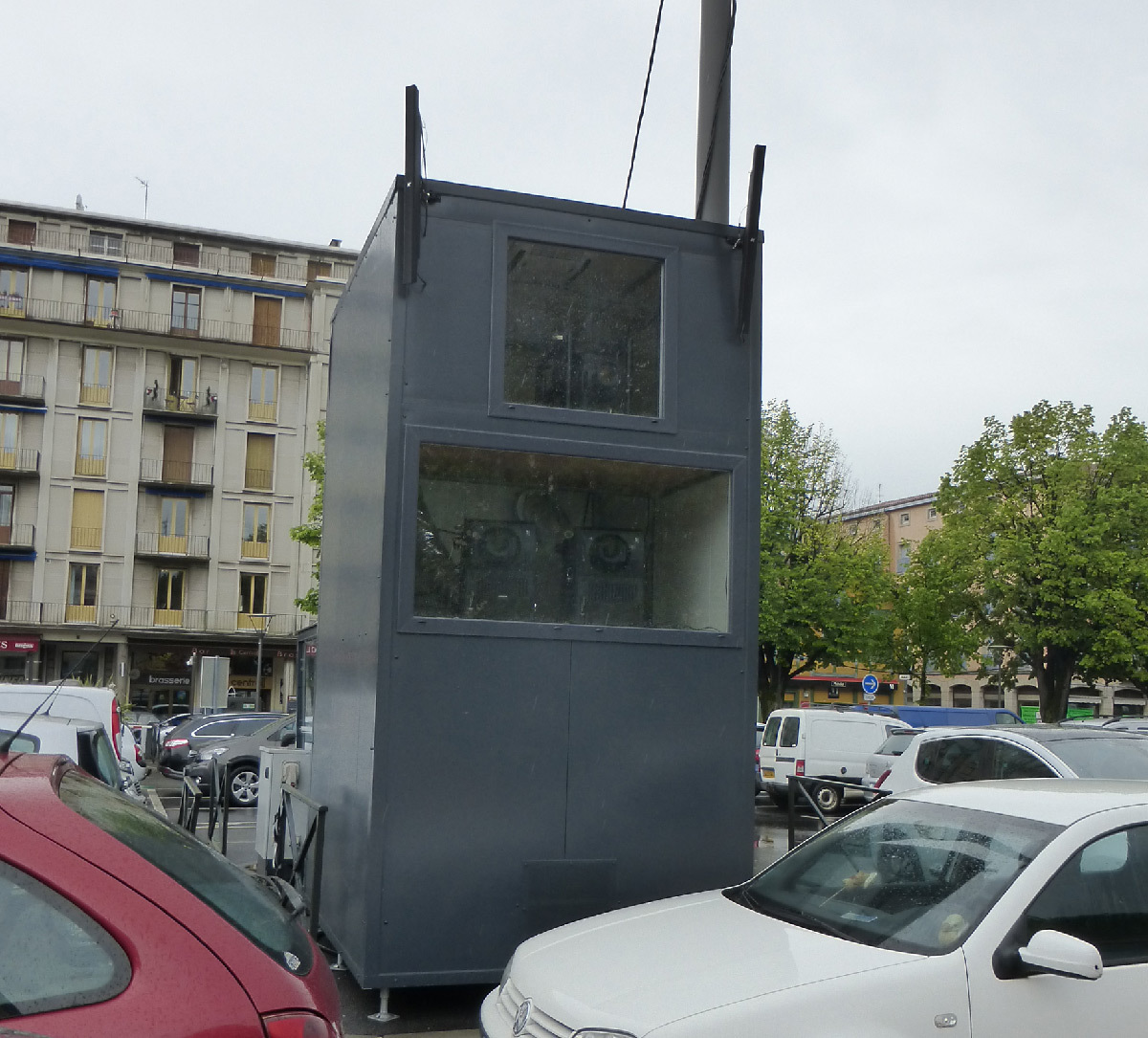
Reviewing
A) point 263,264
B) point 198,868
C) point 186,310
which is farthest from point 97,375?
point 198,868

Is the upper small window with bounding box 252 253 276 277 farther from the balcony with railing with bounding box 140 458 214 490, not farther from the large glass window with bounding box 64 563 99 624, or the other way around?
the large glass window with bounding box 64 563 99 624

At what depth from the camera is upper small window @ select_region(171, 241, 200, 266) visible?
50.9 metres

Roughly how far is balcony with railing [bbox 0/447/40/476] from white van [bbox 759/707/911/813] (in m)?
34.6


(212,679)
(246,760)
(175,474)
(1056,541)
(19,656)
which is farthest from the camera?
(175,474)

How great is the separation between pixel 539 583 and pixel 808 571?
33892mm

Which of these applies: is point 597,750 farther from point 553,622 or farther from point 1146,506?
point 1146,506

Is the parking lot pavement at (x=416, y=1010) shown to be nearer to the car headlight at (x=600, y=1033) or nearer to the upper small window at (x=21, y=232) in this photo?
the car headlight at (x=600, y=1033)

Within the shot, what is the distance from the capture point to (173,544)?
49312 mm

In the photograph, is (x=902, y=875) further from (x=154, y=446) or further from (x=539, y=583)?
(x=154, y=446)

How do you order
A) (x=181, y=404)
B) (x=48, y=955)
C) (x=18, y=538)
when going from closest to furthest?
1. (x=48, y=955)
2. (x=18, y=538)
3. (x=181, y=404)

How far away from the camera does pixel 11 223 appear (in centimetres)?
4909

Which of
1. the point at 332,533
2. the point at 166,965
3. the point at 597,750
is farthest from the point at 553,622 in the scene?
the point at 166,965

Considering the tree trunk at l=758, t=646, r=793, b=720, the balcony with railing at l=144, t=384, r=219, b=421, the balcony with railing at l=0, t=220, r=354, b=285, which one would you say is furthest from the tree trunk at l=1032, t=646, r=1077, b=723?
the balcony with railing at l=144, t=384, r=219, b=421

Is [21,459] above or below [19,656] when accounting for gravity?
above
